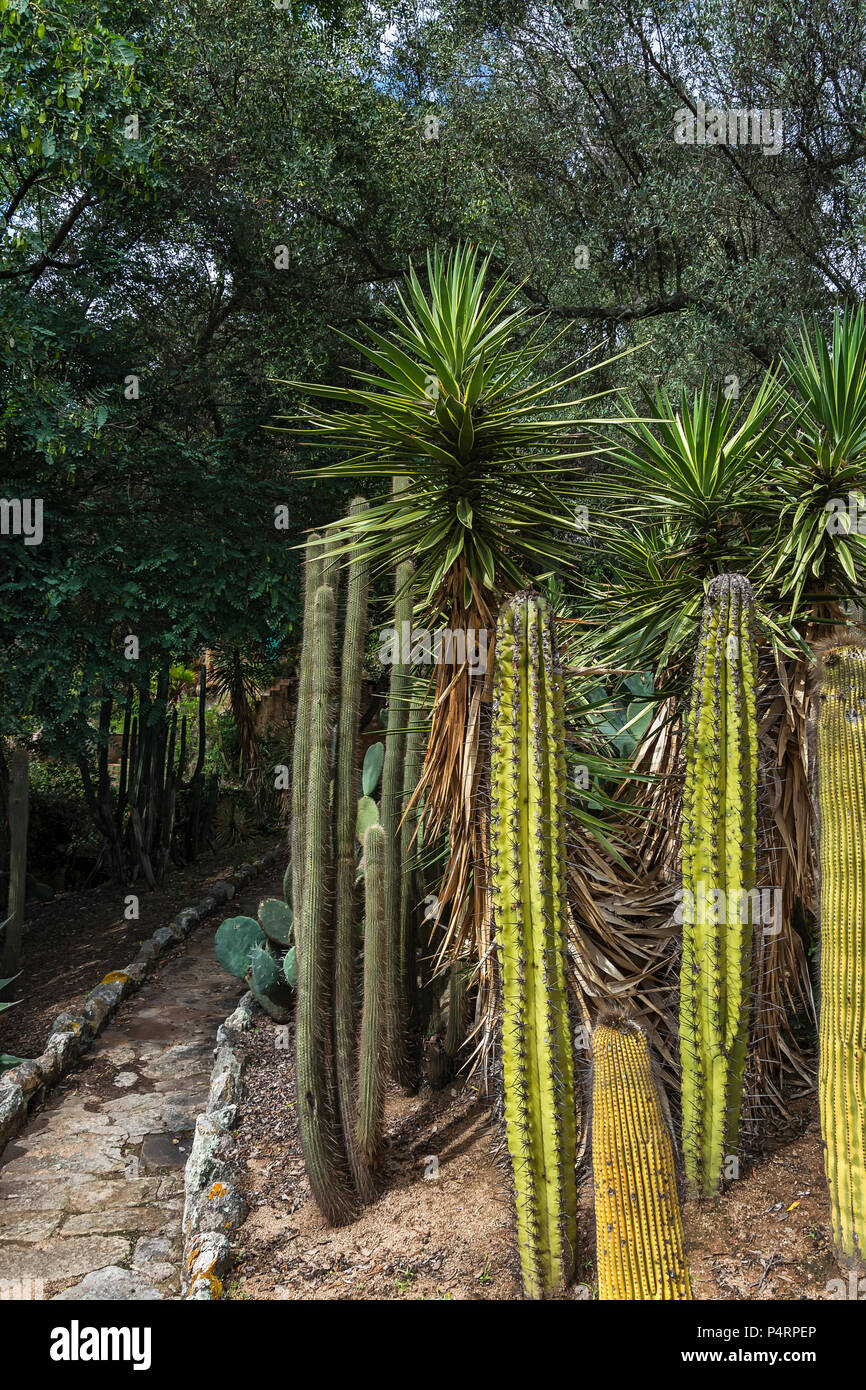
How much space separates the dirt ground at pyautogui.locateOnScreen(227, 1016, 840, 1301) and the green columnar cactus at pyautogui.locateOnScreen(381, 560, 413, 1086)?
29cm

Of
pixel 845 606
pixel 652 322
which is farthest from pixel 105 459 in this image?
pixel 845 606

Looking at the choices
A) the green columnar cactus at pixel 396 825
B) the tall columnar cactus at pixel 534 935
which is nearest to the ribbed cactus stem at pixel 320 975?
the green columnar cactus at pixel 396 825

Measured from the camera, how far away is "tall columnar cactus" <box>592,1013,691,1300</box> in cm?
235

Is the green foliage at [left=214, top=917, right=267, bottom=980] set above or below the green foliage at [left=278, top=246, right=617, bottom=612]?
below

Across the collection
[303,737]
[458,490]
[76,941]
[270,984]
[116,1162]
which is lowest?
[116,1162]

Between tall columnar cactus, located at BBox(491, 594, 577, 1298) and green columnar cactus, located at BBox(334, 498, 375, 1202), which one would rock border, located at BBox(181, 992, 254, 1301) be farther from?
tall columnar cactus, located at BBox(491, 594, 577, 1298)

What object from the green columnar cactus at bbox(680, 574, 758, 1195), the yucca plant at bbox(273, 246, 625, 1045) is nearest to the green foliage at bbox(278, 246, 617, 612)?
the yucca plant at bbox(273, 246, 625, 1045)

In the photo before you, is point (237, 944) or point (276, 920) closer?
point (276, 920)

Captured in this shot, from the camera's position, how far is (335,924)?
12.5 feet

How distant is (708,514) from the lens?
386 cm

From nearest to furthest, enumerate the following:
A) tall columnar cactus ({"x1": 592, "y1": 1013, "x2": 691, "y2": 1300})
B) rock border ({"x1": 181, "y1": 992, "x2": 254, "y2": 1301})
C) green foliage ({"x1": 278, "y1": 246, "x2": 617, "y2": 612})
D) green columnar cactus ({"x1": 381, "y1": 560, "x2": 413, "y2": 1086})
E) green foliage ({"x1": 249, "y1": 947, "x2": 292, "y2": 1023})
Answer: tall columnar cactus ({"x1": 592, "y1": 1013, "x2": 691, "y2": 1300}) < green foliage ({"x1": 278, "y1": 246, "x2": 617, "y2": 612}) < rock border ({"x1": 181, "y1": 992, "x2": 254, "y2": 1301}) < green columnar cactus ({"x1": 381, "y1": 560, "x2": 413, "y2": 1086}) < green foliage ({"x1": 249, "y1": 947, "x2": 292, "y2": 1023})

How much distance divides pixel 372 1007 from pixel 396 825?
987mm

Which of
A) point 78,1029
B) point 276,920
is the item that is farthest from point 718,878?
point 78,1029

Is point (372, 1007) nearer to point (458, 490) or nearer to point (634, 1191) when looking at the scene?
point (634, 1191)
